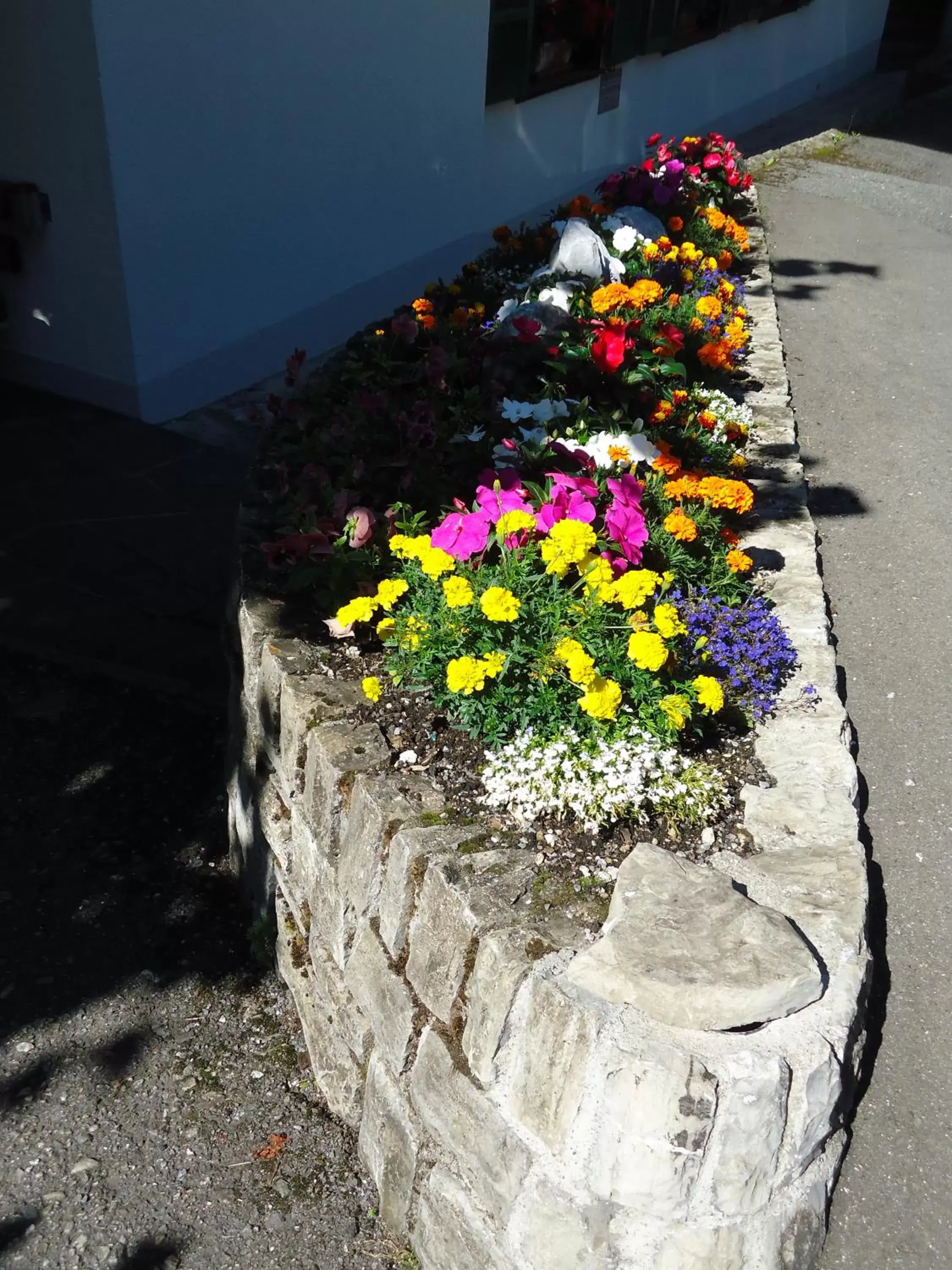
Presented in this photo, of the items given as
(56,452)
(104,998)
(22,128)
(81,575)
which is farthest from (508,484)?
(22,128)

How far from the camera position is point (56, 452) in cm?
598

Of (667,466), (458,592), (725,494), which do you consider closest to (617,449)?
(667,466)

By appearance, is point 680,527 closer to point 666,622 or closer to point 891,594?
point 666,622

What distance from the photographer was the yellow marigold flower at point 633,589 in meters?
2.77

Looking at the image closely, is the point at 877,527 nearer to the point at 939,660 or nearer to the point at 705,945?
the point at 939,660

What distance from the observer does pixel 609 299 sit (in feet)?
16.5

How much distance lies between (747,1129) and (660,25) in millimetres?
9916

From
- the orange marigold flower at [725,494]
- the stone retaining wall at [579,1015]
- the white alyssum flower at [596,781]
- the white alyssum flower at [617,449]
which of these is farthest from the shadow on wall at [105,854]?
the orange marigold flower at [725,494]

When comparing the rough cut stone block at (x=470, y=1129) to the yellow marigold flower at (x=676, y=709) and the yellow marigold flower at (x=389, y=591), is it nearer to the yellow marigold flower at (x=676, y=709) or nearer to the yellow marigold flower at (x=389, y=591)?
the yellow marigold flower at (x=676, y=709)

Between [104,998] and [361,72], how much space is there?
5.57m

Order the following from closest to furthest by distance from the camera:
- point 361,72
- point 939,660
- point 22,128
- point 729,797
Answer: point 729,797 → point 939,660 → point 22,128 → point 361,72

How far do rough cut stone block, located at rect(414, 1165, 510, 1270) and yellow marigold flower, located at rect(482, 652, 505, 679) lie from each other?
104 centimetres

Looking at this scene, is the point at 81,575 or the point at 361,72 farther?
the point at 361,72

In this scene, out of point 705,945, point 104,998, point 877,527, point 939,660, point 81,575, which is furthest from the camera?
point 81,575
